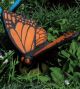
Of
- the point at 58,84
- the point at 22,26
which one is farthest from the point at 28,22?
the point at 58,84

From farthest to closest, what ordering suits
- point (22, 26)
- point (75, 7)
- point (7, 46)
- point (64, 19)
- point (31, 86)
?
point (75, 7)
point (64, 19)
point (7, 46)
point (22, 26)
point (31, 86)

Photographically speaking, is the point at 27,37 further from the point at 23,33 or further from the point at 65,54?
the point at 65,54

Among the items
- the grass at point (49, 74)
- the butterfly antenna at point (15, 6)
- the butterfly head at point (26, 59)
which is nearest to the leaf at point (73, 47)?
the grass at point (49, 74)

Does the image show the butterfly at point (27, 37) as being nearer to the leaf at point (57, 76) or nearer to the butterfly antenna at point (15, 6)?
the leaf at point (57, 76)

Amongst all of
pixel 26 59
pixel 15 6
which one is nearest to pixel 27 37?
pixel 26 59

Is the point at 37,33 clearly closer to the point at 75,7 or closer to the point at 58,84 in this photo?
the point at 58,84

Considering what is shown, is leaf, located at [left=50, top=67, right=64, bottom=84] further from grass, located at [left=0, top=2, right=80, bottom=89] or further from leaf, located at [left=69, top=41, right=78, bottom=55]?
leaf, located at [left=69, top=41, right=78, bottom=55]

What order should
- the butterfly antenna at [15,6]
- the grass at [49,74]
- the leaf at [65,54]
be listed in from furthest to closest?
1. the butterfly antenna at [15,6]
2. the leaf at [65,54]
3. the grass at [49,74]

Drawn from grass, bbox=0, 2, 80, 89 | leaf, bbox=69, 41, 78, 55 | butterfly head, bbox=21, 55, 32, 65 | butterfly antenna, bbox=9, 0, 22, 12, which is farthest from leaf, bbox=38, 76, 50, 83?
butterfly antenna, bbox=9, 0, 22, 12
